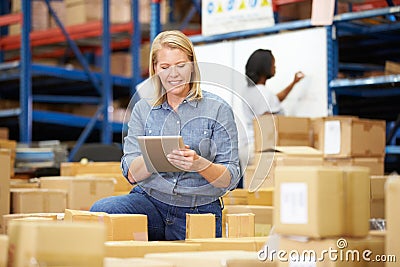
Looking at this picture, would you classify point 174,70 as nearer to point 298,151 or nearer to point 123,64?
point 298,151

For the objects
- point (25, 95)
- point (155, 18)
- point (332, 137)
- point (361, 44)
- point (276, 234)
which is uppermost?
point (155, 18)

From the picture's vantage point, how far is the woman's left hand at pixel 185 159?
3.44 metres

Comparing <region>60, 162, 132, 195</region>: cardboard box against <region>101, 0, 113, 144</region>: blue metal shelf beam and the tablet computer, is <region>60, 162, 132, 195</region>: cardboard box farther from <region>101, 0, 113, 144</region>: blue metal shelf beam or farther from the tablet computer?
<region>101, 0, 113, 144</region>: blue metal shelf beam

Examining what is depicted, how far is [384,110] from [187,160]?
418cm

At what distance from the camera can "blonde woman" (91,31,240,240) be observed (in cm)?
367

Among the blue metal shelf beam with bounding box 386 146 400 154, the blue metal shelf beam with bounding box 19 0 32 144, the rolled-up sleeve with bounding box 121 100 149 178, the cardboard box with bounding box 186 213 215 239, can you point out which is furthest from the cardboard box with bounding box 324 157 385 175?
the blue metal shelf beam with bounding box 19 0 32 144

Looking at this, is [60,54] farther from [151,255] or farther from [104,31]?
[151,255]

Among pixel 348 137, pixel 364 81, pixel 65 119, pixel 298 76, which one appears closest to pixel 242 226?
pixel 348 137

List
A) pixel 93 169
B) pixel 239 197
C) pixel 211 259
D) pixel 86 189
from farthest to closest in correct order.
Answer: pixel 93 169, pixel 86 189, pixel 239 197, pixel 211 259

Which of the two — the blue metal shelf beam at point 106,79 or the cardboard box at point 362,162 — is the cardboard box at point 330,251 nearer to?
the cardboard box at point 362,162

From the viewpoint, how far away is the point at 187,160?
3.45 meters

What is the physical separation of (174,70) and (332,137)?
87.6 inches

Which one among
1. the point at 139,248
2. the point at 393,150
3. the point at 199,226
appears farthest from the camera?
the point at 393,150

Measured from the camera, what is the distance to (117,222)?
3.36 m
